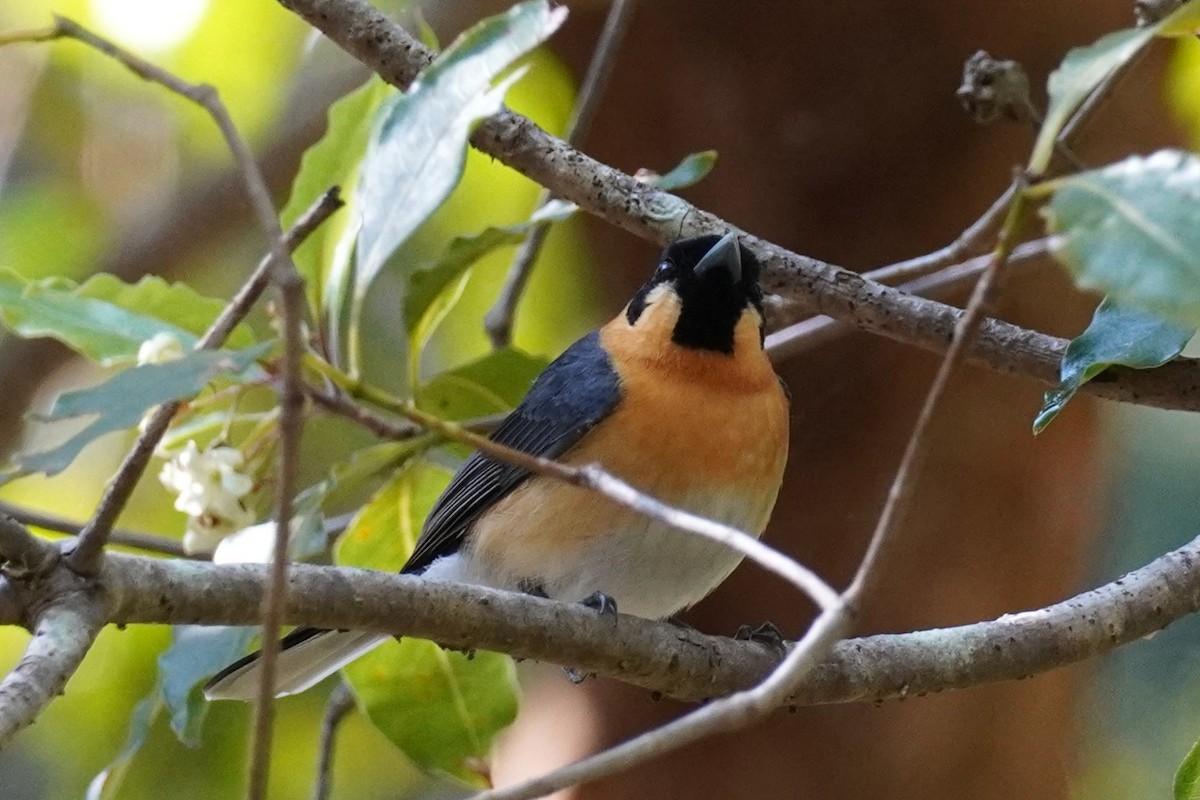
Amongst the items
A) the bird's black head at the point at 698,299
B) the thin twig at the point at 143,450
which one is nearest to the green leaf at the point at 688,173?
the bird's black head at the point at 698,299

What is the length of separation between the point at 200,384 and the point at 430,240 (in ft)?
11.5

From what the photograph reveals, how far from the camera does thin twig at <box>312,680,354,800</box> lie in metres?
2.67

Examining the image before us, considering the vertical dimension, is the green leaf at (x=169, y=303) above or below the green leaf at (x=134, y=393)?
above

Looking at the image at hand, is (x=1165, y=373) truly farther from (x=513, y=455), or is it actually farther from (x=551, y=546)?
(x=513, y=455)

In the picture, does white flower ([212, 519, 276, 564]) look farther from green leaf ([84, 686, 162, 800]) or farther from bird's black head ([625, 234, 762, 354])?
bird's black head ([625, 234, 762, 354])

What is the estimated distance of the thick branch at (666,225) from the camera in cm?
230

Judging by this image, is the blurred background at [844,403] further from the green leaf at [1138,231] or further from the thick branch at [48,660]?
the green leaf at [1138,231]

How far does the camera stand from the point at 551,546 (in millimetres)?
2576

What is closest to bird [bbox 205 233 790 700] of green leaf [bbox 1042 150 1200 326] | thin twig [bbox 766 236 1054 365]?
thin twig [bbox 766 236 1054 365]

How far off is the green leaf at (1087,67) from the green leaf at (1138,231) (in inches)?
2.3

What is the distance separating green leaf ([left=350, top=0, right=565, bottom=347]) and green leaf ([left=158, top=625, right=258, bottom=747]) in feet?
3.27

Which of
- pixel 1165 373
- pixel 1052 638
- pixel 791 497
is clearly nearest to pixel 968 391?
pixel 791 497

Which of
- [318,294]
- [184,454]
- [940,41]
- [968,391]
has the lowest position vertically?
[184,454]

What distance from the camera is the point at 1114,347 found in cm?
200
